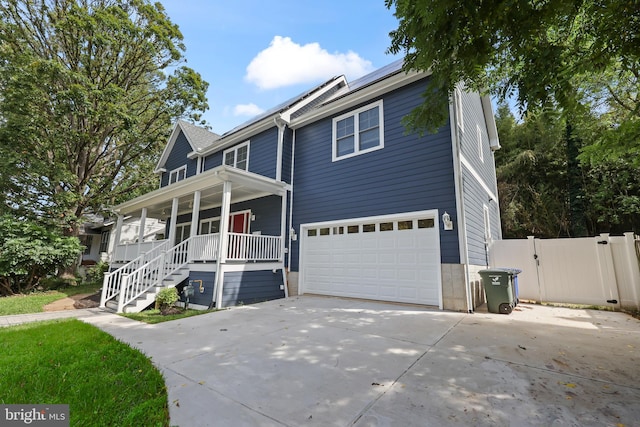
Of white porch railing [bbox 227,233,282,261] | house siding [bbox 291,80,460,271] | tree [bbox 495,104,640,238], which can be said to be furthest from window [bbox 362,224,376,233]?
tree [bbox 495,104,640,238]

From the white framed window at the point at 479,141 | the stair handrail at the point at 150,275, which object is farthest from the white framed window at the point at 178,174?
the white framed window at the point at 479,141

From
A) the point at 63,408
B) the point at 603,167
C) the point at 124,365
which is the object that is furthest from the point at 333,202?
the point at 603,167

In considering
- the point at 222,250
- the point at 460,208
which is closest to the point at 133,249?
the point at 222,250

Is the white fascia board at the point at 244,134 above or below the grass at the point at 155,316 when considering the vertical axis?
above

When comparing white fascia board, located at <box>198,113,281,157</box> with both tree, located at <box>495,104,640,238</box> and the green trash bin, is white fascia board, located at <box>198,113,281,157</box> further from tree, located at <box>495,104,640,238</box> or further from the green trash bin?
tree, located at <box>495,104,640,238</box>

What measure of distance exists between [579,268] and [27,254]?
17468mm

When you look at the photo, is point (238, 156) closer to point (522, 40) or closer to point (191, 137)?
point (191, 137)

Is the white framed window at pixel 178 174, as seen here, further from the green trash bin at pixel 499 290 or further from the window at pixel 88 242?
the window at pixel 88 242

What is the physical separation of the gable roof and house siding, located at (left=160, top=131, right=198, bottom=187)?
211mm

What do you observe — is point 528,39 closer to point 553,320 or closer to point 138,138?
point 553,320

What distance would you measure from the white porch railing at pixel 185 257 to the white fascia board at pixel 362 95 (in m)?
4.34

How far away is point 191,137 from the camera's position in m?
13.7

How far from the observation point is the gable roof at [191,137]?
13500mm

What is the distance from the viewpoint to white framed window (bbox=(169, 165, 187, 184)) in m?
14.0
